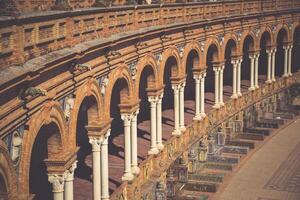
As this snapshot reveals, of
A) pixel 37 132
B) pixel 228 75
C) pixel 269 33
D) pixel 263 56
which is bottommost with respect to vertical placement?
pixel 228 75

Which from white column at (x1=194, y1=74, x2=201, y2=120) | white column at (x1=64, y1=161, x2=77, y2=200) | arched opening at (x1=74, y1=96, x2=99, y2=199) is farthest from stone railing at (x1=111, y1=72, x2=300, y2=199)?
white column at (x1=64, y1=161, x2=77, y2=200)

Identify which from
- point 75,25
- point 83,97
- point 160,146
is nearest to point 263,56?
point 160,146

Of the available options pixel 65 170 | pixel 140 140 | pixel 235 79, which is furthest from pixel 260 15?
pixel 65 170

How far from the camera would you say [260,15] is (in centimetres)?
4450

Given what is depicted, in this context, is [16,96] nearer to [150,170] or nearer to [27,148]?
[27,148]

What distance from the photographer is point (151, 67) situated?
2867 cm

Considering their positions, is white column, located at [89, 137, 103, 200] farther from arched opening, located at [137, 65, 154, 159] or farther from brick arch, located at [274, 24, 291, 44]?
brick arch, located at [274, 24, 291, 44]

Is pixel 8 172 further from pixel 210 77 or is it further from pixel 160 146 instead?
pixel 210 77

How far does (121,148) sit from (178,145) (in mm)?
3156

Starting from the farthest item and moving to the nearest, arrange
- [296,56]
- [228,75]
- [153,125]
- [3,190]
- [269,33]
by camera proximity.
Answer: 1. [296,56]
2. [228,75]
3. [269,33]
4. [153,125]
5. [3,190]

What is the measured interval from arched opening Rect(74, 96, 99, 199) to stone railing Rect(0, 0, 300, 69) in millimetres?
2658

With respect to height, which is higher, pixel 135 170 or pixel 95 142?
pixel 95 142

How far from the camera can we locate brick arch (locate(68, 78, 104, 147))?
19109 mm

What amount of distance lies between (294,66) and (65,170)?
44.5 meters
